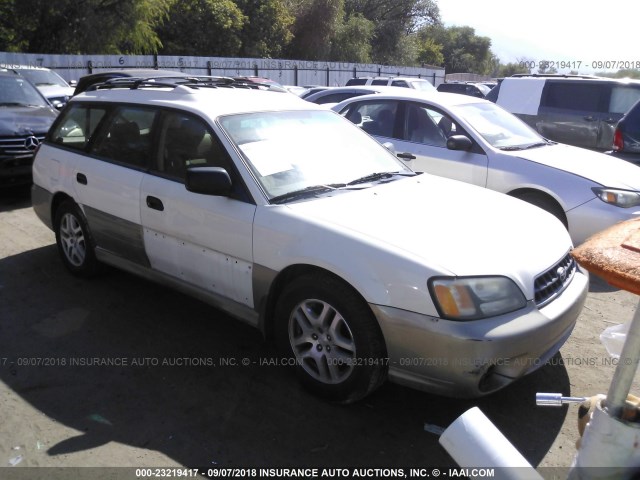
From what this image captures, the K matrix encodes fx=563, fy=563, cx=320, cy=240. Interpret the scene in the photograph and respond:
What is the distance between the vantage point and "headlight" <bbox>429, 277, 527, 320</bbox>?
9.09 feet

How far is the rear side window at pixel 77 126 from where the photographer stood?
15.7ft

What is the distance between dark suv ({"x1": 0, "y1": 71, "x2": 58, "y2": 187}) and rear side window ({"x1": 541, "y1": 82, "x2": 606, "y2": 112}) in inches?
329

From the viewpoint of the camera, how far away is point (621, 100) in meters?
9.56

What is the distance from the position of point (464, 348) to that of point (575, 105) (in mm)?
8600

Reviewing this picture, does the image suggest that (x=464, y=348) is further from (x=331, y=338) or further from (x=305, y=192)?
(x=305, y=192)

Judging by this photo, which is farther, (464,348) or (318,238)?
(318,238)

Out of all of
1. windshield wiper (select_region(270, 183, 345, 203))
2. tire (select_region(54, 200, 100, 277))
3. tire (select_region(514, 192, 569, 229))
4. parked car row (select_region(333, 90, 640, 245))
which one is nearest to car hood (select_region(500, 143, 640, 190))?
parked car row (select_region(333, 90, 640, 245))

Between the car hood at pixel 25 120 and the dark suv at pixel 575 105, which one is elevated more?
the dark suv at pixel 575 105

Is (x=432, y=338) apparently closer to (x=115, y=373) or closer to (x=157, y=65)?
(x=115, y=373)

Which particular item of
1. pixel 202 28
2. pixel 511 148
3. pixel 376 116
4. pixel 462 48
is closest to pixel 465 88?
pixel 202 28

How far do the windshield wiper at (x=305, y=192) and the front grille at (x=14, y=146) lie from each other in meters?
5.51

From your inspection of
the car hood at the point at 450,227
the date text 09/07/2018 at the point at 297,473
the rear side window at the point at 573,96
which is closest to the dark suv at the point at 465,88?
the rear side window at the point at 573,96

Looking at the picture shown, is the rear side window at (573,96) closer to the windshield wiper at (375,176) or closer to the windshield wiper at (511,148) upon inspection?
the windshield wiper at (511,148)

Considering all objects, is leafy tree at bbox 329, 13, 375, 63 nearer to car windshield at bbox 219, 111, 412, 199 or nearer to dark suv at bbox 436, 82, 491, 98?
dark suv at bbox 436, 82, 491, 98
